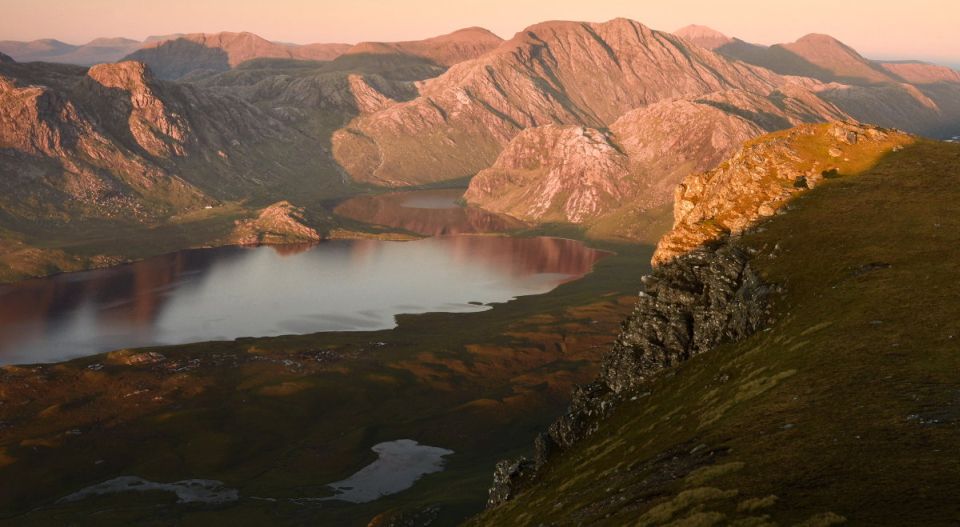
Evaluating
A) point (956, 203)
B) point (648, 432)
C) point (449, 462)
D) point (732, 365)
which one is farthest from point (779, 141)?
point (449, 462)

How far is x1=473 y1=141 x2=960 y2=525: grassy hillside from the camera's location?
1633 inches

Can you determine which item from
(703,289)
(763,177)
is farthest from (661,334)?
(763,177)

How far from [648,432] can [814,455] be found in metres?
25.5

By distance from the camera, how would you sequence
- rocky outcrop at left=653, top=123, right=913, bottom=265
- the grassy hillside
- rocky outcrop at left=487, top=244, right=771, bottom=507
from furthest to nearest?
rocky outcrop at left=653, top=123, right=913, bottom=265
rocky outcrop at left=487, top=244, right=771, bottom=507
the grassy hillside

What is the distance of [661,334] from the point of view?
291 feet

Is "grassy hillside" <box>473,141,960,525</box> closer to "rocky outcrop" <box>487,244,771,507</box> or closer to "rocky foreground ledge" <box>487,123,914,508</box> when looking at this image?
"rocky foreground ledge" <box>487,123,914,508</box>

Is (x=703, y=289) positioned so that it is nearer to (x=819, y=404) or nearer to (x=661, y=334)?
(x=661, y=334)

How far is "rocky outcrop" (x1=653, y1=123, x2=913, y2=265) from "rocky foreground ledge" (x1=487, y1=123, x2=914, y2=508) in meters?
0.16

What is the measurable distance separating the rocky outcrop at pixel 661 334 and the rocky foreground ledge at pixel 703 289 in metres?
0.11

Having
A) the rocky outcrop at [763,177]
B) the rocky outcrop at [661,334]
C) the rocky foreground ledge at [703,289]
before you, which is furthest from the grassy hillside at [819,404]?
the rocky outcrop at [763,177]

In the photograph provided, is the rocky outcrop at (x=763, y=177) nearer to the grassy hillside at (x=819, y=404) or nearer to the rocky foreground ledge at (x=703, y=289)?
the rocky foreground ledge at (x=703, y=289)

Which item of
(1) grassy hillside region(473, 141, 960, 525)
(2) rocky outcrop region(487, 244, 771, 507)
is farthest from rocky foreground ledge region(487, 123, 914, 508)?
(1) grassy hillside region(473, 141, 960, 525)

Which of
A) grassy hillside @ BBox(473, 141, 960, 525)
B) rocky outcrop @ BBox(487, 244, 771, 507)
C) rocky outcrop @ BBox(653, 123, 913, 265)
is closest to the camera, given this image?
grassy hillside @ BBox(473, 141, 960, 525)

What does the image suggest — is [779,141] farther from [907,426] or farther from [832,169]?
[907,426]
